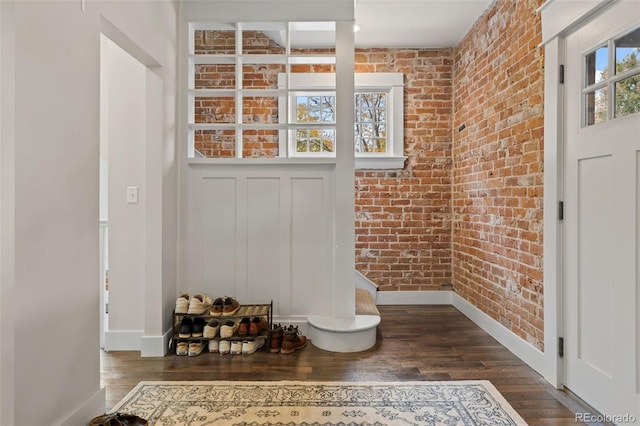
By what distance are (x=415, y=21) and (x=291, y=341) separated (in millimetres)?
2909

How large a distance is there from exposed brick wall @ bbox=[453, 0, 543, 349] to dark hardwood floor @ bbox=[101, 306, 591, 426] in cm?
30

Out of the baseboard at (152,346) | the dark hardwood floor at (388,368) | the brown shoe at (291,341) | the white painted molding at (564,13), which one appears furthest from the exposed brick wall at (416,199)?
the baseboard at (152,346)

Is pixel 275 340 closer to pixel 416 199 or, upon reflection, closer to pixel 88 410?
pixel 88 410

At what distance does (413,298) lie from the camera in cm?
425

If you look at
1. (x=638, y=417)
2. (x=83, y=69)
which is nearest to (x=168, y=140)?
(x=83, y=69)

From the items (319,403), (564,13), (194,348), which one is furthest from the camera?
(194,348)

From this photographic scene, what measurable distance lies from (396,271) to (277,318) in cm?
165

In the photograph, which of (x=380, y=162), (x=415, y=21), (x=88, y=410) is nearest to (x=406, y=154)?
(x=380, y=162)

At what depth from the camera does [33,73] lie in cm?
149

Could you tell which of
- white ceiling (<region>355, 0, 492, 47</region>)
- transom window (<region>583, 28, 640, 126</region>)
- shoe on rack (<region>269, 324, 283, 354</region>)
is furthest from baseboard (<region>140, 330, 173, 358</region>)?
white ceiling (<region>355, 0, 492, 47</region>)

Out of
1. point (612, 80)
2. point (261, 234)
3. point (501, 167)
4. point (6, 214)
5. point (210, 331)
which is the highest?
point (612, 80)

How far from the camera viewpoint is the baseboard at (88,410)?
171cm

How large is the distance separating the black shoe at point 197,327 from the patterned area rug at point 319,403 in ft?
1.61

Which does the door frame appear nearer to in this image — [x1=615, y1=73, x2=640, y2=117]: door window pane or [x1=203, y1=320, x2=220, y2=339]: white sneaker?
[x1=615, y1=73, x2=640, y2=117]: door window pane
